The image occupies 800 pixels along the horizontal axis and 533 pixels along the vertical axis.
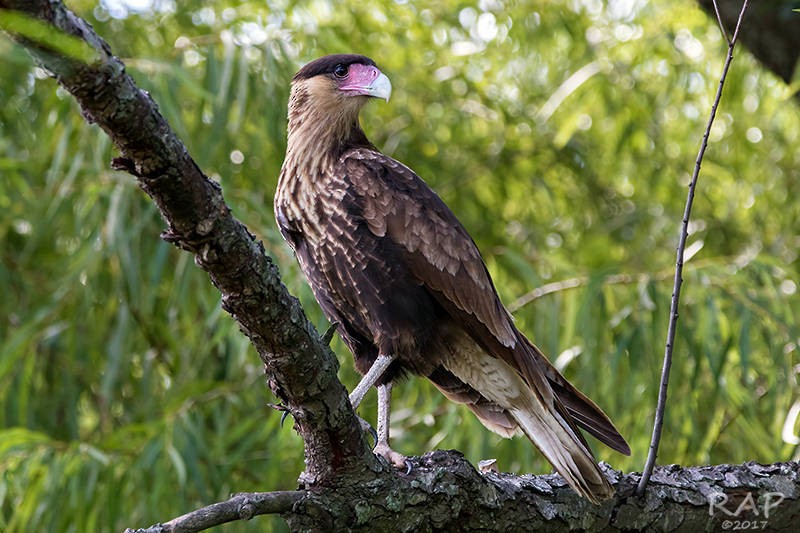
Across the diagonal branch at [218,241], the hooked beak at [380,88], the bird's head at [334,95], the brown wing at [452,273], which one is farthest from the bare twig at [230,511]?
the hooked beak at [380,88]

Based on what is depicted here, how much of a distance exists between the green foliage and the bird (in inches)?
27.1

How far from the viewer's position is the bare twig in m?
1.85

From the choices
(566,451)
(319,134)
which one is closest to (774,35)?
(319,134)

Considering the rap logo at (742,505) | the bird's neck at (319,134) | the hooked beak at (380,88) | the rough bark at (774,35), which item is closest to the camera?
the rap logo at (742,505)

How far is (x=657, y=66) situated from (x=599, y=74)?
1.38ft

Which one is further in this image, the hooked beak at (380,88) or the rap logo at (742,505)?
the hooked beak at (380,88)

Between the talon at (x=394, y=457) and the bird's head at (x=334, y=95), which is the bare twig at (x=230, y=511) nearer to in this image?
the talon at (x=394, y=457)

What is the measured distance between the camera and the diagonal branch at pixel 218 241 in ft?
4.82

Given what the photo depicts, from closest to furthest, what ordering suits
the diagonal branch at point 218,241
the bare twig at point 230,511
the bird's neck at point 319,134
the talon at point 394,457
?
1. the diagonal branch at point 218,241
2. the bare twig at point 230,511
3. the talon at point 394,457
4. the bird's neck at point 319,134

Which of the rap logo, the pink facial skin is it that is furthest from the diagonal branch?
the pink facial skin

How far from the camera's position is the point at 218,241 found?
5.91 feet

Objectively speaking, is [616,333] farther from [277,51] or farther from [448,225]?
[277,51]

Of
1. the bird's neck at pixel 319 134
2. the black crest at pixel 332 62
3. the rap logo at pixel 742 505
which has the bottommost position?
the rap logo at pixel 742 505

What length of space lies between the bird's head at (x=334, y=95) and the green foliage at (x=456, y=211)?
2.09 ft
